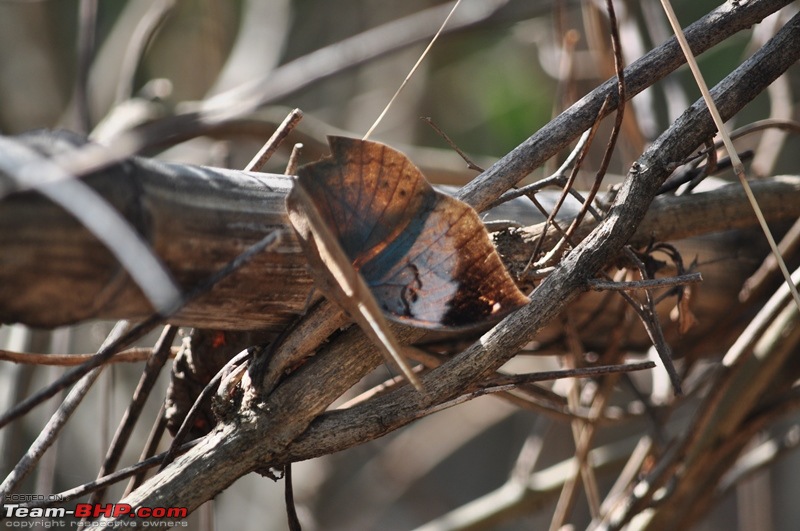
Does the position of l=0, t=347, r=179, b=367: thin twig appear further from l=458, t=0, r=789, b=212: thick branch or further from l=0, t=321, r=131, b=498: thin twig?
l=458, t=0, r=789, b=212: thick branch

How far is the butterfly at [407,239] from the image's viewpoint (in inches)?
19.2

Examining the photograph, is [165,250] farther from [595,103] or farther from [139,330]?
[595,103]

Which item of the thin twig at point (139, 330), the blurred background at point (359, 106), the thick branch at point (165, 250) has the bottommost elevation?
the thin twig at point (139, 330)

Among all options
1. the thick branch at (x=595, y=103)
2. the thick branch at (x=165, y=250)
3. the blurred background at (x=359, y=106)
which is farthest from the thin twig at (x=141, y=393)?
the blurred background at (x=359, y=106)

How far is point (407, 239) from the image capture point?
0.51 metres

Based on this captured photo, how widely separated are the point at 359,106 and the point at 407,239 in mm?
2559

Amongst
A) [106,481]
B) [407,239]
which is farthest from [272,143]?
[106,481]

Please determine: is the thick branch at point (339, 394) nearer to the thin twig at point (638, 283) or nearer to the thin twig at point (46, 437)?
the thin twig at point (638, 283)

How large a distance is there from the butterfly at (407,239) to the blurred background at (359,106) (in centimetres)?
63

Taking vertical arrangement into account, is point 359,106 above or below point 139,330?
above

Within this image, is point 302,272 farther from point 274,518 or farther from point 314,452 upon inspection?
point 274,518

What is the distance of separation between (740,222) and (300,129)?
0.78 meters

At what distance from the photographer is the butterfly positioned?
1.60 ft

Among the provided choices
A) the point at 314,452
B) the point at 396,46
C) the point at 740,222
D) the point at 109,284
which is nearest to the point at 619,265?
the point at 740,222
